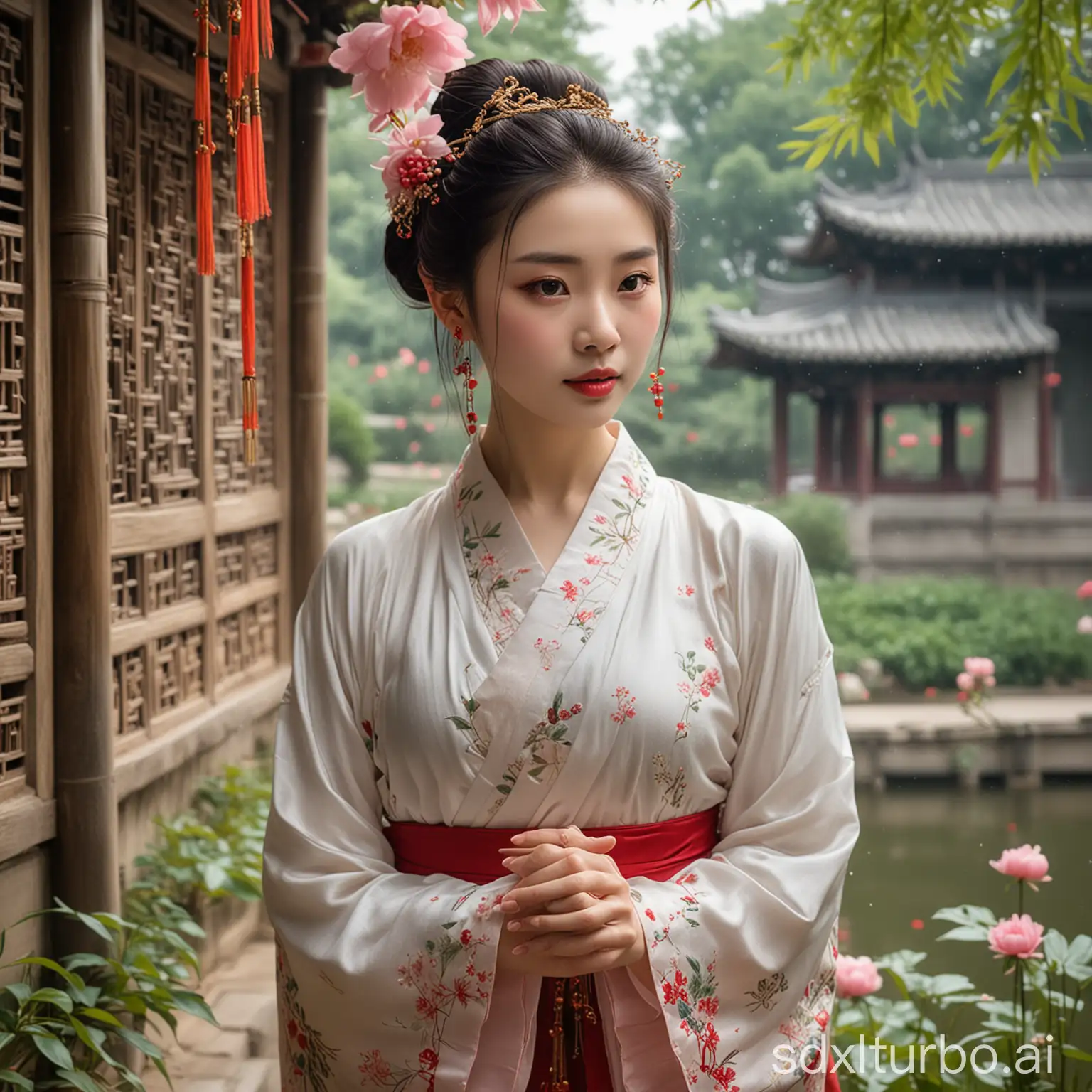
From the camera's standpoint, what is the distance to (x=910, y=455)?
1329 cm

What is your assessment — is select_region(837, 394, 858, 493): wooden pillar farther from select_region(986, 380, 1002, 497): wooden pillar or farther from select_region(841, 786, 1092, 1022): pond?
select_region(841, 786, 1092, 1022): pond

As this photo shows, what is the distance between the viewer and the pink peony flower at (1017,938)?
217 centimetres

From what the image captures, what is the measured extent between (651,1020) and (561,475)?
2.09 ft

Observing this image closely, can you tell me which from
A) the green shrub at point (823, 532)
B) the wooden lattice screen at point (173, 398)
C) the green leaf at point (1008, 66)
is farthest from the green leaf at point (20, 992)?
the green shrub at point (823, 532)

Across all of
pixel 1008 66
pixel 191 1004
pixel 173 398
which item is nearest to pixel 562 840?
pixel 191 1004

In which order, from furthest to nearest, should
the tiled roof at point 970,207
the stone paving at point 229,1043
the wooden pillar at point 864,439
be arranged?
the wooden pillar at point 864,439 → the tiled roof at point 970,207 → the stone paving at point 229,1043

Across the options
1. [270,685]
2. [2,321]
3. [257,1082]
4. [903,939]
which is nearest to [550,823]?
[2,321]

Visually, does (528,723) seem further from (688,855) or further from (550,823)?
(688,855)

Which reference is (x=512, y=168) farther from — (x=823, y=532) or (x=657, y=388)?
(x=823, y=532)

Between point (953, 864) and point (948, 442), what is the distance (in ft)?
17.0

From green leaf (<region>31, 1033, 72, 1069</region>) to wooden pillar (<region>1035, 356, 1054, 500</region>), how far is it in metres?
10.8

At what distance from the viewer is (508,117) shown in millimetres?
1441

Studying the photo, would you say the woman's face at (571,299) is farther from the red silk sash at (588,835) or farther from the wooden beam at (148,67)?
the wooden beam at (148,67)

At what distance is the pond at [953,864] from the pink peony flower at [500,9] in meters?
4.30
